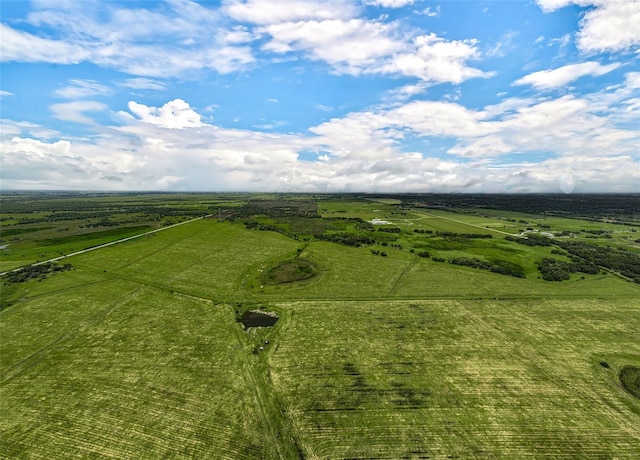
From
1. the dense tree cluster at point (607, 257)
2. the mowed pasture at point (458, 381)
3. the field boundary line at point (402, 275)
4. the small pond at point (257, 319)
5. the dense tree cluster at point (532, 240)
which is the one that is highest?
the dense tree cluster at point (532, 240)

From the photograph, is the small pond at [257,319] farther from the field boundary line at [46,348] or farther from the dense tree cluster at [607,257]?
the dense tree cluster at [607,257]

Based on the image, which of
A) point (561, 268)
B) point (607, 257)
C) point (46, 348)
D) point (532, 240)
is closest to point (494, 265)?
point (561, 268)

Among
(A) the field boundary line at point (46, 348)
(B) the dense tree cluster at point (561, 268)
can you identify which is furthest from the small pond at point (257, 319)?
(B) the dense tree cluster at point (561, 268)

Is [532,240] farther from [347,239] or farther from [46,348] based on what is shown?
[46,348]

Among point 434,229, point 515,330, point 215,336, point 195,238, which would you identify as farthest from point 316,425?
point 434,229

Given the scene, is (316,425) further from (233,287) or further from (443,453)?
(233,287)

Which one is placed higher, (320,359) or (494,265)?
(494,265)

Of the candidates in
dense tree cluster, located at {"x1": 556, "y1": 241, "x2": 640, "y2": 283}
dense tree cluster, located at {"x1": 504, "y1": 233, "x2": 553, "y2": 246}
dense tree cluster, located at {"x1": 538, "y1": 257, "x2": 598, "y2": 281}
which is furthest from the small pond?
dense tree cluster, located at {"x1": 504, "y1": 233, "x2": 553, "y2": 246}

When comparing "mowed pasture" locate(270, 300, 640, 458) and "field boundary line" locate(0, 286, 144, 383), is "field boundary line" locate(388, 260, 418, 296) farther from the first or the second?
"field boundary line" locate(0, 286, 144, 383)
